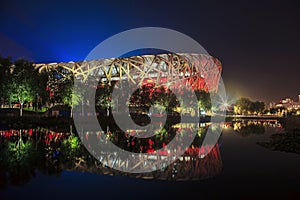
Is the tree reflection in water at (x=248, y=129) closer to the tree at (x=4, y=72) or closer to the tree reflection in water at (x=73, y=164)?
the tree reflection in water at (x=73, y=164)

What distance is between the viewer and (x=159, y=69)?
81.7 metres

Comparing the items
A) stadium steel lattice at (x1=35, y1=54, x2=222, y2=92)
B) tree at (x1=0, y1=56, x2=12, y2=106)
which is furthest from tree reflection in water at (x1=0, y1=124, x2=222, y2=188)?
stadium steel lattice at (x1=35, y1=54, x2=222, y2=92)

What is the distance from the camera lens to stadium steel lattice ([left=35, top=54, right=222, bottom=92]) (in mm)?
78438

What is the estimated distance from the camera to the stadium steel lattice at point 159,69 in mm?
78438

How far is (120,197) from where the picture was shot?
239 inches

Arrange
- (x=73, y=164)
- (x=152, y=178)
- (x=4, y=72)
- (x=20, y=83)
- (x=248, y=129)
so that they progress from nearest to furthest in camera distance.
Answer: (x=152, y=178) → (x=73, y=164) → (x=248, y=129) → (x=20, y=83) → (x=4, y=72)

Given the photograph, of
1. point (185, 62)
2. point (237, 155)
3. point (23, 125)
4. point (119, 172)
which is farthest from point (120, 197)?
point (185, 62)

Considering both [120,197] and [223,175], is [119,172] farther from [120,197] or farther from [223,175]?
[223,175]

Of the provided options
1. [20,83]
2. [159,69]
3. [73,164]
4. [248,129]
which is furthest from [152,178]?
[159,69]

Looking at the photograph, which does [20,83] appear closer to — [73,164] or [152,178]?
[73,164]

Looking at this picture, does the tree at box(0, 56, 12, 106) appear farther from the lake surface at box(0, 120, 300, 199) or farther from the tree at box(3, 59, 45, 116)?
the lake surface at box(0, 120, 300, 199)

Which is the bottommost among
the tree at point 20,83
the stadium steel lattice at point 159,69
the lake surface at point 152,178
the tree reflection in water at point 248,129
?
the lake surface at point 152,178

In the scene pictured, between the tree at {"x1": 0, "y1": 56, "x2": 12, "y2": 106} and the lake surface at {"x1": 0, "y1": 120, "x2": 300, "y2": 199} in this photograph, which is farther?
the tree at {"x1": 0, "y1": 56, "x2": 12, "y2": 106}

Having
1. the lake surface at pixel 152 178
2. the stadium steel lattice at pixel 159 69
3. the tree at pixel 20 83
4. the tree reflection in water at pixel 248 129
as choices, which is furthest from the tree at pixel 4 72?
the stadium steel lattice at pixel 159 69
